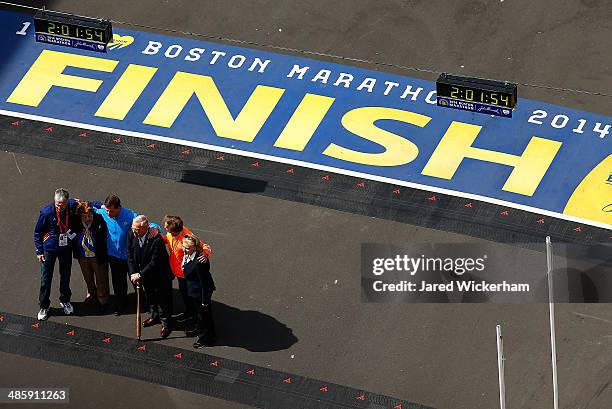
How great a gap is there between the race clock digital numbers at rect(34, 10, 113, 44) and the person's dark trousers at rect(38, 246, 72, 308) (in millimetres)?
4173

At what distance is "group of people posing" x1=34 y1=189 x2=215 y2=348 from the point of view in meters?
20.1

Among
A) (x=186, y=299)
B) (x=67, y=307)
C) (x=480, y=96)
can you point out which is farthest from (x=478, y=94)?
(x=67, y=307)

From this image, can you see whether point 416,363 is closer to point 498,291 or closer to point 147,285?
point 498,291

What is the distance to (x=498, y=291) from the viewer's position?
2172 cm

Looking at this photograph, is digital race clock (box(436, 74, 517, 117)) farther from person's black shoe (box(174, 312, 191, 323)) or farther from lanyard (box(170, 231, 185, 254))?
person's black shoe (box(174, 312, 191, 323))

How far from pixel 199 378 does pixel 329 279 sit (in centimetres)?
276

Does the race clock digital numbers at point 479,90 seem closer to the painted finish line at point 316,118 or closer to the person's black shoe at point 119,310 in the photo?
the painted finish line at point 316,118

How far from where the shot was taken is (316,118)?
82.8ft

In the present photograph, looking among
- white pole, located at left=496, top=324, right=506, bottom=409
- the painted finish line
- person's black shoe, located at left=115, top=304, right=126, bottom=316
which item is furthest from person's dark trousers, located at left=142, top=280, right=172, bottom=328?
white pole, located at left=496, top=324, right=506, bottom=409

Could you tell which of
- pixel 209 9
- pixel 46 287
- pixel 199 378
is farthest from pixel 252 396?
pixel 209 9

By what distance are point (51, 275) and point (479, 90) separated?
695cm

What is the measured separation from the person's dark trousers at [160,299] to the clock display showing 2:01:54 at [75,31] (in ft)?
15.7

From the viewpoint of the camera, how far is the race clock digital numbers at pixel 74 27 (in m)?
23.5

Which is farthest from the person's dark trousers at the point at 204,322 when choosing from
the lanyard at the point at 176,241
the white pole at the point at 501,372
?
the white pole at the point at 501,372
